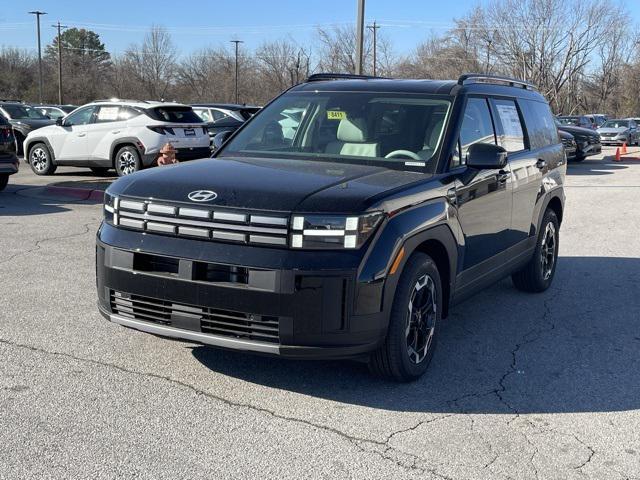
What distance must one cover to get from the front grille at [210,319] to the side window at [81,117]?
1284 centimetres

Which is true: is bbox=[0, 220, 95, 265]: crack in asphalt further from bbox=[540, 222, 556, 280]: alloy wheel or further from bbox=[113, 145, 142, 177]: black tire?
bbox=[540, 222, 556, 280]: alloy wheel

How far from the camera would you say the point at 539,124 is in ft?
22.6

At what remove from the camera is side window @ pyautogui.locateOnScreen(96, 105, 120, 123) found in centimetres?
1559

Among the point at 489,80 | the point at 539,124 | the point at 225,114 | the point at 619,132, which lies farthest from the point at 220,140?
the point at 619,132

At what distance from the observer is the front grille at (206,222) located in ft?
12.7

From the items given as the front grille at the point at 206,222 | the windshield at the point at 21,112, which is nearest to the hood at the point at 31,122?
the windshield at the point at 21,112

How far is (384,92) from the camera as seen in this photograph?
17.7 ft

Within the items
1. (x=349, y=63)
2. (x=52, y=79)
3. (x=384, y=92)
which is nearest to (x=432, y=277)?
(x=384, y=92)

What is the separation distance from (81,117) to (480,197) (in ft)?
42.4

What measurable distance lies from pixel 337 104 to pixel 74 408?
284 cm

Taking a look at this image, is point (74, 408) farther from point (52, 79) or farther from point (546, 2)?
point (52, 79)

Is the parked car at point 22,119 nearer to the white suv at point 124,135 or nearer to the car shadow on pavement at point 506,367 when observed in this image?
the white suv at point 124,135

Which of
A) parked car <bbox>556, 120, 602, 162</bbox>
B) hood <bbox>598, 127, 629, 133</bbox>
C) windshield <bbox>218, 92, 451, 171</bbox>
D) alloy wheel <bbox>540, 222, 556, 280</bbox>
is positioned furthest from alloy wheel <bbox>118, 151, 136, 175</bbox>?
hood <bbox>598, 127, 629, 133</bbox>

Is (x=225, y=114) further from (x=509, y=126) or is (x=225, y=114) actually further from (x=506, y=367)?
(x=506, y=367)
